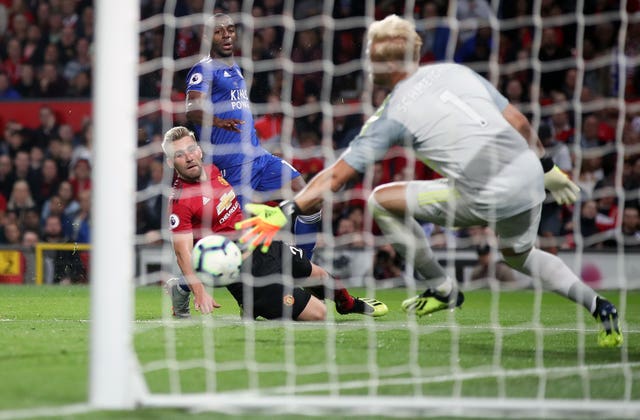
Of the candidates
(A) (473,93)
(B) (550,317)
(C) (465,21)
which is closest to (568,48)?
(C) (465,21)

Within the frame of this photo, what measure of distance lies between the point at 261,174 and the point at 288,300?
1.96 meters

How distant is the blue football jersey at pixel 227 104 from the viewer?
25.3ft

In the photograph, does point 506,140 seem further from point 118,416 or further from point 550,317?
point 550,317

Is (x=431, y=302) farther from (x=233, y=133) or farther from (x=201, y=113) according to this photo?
(x=233, y=133)

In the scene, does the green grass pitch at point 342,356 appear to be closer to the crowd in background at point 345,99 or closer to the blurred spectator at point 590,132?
the crowd in background at point 345,99

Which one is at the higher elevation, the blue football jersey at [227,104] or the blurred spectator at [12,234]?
the blue football jersey at [227,104]

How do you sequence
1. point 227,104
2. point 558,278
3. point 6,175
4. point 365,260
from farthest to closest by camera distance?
1. point 6,175
2. point 365,260
3. point 227,104
4. point 558,278

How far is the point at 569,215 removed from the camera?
11086 millimetres

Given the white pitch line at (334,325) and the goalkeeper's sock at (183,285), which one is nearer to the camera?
the white pitch line at (334,325)

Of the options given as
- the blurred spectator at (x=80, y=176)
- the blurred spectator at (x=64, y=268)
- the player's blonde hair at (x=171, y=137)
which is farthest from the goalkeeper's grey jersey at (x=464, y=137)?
the blurred spectator at (x=80, y=176)

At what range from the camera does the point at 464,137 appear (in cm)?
487

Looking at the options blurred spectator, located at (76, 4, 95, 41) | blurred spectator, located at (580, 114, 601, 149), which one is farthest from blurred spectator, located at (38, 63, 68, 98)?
blurred spectator, located at (580, 114, 601, 149)

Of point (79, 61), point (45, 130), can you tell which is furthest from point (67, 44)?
point (45, 130)

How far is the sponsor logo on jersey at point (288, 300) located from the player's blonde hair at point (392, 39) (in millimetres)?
1855
